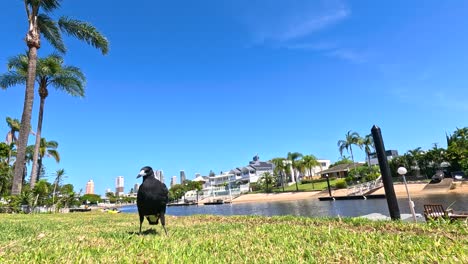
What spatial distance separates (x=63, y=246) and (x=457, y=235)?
17.8 feet

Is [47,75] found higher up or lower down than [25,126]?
higher up

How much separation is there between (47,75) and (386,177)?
84.5 ft

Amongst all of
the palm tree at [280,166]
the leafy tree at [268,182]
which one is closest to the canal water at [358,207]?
the palm tree at [280,166]

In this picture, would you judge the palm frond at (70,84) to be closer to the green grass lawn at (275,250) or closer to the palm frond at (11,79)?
the palm frond at (11,79)

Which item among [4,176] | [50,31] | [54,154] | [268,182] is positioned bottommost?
[268,182]

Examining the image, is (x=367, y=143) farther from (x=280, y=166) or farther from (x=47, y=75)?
(x=47, y=75)

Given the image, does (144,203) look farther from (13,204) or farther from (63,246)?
(13,204)

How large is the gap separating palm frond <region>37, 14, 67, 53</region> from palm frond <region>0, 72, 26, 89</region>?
4595mm

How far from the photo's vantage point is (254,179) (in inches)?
3713

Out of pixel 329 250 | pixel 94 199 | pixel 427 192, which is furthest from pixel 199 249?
pixel 94 199

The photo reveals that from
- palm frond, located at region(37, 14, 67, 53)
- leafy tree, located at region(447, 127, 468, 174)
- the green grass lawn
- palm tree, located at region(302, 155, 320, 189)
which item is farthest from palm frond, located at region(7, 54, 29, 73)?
palm tree, located at region(302, 155, 320, 189)

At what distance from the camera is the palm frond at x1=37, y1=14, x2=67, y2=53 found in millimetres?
20306

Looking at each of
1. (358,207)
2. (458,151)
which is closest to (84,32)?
(358,207)

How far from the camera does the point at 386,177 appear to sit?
28.7 ft
